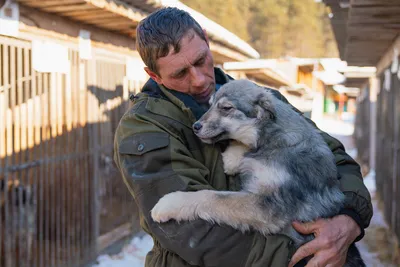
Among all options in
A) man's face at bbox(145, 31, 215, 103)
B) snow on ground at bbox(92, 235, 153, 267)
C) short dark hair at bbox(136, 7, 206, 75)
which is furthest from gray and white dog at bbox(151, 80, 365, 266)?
snow on ground at bbox(92, 235, 153, 267)

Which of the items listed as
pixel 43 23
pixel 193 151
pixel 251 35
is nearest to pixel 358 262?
pixel 193 151

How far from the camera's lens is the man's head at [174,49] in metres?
2.29

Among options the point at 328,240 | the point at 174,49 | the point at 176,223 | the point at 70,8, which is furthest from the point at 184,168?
the point at 70,8

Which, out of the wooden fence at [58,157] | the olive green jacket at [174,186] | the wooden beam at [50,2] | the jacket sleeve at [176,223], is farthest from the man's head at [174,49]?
the wooden beam at [50,2]

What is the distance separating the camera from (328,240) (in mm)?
2148

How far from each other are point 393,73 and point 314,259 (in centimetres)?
716

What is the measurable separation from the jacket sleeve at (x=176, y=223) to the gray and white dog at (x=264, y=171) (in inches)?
2.4

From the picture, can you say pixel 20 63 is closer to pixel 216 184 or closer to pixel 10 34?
pixel 10 34

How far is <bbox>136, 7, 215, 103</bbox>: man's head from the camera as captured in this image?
7.52 feet

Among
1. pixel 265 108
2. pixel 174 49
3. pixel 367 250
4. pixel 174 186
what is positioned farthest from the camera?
pixel 367 250

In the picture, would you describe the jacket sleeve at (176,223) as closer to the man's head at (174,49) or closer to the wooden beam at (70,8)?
the man's head at (174,49)

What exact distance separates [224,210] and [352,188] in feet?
2.16

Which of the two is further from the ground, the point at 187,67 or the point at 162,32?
the point at 162,32

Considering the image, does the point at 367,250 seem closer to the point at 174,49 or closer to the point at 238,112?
the point at 238,112
